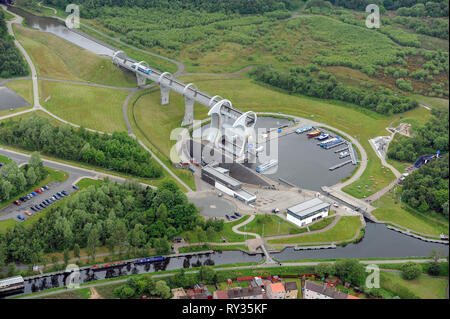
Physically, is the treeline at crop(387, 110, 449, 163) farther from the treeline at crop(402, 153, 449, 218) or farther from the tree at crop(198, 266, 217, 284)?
the tree at crop(198, 266, 217, 284)

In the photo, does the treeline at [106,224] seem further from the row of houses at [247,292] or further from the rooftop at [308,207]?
the rooftop at [308,207]

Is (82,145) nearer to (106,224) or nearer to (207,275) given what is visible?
(106,224)

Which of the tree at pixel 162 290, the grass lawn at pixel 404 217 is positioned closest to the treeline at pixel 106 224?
the tree at pixel 162 290

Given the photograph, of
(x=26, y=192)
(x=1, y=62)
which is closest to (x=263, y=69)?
(x=1, y=62)

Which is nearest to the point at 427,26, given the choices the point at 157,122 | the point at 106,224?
the point at 157,122

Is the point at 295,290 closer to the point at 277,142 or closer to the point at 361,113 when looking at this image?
the point at 277,142

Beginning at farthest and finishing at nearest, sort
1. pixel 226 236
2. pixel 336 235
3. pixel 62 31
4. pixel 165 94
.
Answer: pixel 62 31 < pixel 165 94 < pixel 336 235 < pixel 226 236

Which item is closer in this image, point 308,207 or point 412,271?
point 412,271
